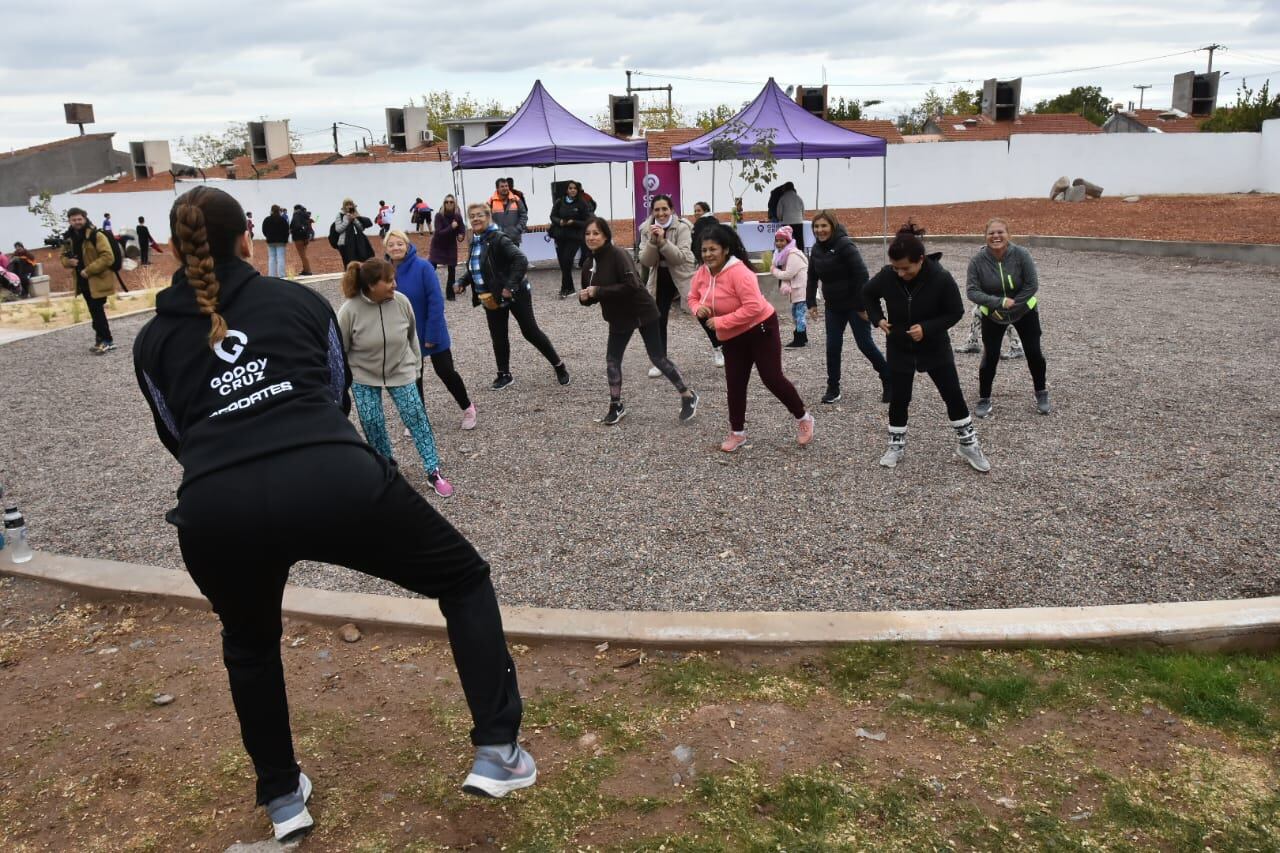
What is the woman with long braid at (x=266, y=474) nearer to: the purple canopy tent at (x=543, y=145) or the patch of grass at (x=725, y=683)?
the patch of grass at (x=725, y=683)

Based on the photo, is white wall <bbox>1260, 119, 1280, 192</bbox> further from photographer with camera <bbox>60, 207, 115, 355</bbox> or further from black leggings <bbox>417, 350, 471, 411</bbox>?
photographer with camera <bbox>60, 207, 115, 355</bbox>

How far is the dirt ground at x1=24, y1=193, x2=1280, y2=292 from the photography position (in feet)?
69.3

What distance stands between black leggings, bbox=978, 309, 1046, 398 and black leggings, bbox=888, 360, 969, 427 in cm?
135

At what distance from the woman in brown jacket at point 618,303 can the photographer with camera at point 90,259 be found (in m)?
6.75

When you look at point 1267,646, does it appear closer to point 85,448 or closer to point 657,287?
point 657,287

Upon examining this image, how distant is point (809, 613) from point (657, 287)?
5367 millimetres

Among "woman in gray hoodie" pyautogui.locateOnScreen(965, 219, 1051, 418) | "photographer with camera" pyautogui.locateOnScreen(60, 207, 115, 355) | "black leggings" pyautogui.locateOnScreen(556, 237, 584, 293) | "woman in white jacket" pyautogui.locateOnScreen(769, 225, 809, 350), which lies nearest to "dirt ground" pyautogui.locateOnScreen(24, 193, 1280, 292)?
"black leggings" pyautogui.locateOnScreen(556, 237, 584, 293)

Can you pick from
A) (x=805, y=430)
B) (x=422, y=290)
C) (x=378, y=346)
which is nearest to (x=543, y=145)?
(x=422, y=290)

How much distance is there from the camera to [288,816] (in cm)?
274

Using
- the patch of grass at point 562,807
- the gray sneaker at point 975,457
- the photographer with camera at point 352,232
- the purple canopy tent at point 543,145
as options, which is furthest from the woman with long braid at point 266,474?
the purple canopy tent at point 543,145

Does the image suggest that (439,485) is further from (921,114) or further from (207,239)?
(921,114)

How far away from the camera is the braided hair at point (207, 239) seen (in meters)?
2.31

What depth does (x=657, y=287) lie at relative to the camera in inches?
351

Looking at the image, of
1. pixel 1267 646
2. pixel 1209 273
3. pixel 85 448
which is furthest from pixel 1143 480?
pixel 1209 273
